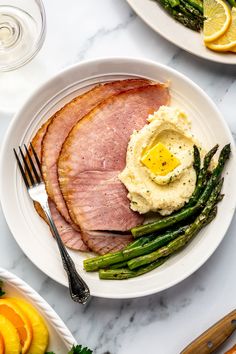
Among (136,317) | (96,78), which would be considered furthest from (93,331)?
(96,78)

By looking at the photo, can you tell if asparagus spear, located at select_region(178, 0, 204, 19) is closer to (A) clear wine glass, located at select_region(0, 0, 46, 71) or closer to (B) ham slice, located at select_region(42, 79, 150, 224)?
(B) ham slice, located at select_region(42, 79, 150, 224)

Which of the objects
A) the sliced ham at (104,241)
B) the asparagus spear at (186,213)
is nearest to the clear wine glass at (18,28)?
the sliced ham at (104,241)

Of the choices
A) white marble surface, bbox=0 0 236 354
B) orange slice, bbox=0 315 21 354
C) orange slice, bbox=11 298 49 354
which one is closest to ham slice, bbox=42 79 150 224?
white marble surface, bbox=0 0 236 354

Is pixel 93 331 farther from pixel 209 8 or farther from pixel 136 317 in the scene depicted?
pixel 209 8

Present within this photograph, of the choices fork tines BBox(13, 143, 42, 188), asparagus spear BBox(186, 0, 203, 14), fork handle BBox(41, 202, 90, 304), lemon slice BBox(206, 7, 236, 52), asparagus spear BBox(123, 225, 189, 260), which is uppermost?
asparagus spear BBox(186, 0, 203, 14)

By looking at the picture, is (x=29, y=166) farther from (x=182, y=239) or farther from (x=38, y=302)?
(x=182, y=239)

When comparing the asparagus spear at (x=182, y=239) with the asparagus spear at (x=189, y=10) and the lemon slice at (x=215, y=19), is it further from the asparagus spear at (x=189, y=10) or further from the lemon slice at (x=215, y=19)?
Result: the asparagus spear at (x=189, y=10)
